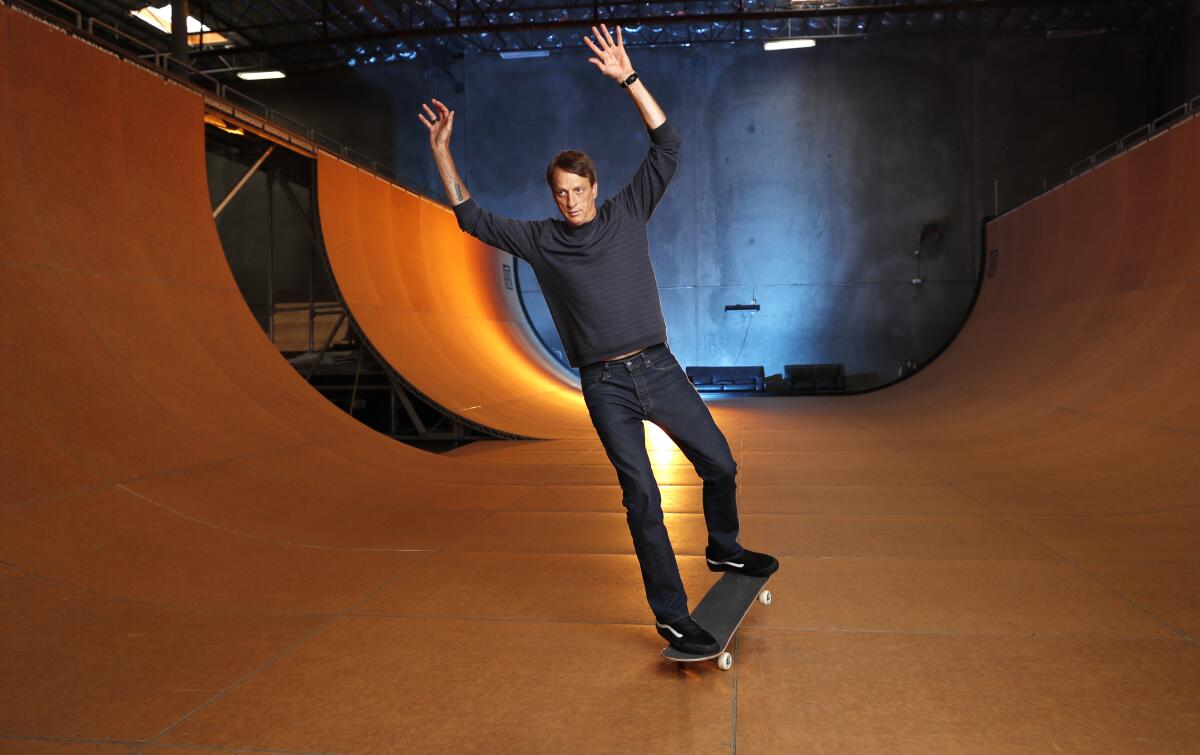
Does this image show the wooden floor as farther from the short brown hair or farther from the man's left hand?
the man's left hand

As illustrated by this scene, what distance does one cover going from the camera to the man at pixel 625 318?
2.28 metres

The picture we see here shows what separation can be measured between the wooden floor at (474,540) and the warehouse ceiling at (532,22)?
7.18 m

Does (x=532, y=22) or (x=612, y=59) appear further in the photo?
(x=532, y=22)

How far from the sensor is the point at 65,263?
4.96 metres

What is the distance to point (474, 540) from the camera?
13.3 feet

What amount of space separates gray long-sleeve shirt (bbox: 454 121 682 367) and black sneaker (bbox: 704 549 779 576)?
77cm

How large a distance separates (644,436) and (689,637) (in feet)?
1.82

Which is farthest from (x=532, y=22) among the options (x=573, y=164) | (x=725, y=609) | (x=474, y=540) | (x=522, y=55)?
(x=725, y=609)

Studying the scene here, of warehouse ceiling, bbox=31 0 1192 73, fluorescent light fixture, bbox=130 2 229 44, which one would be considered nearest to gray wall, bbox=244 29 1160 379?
warehouse ceiling, bbox=31 0 1192 73

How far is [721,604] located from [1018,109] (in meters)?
15.3

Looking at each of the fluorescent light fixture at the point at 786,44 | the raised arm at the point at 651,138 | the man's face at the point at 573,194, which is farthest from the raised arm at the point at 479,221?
the fluorescent light fixture at the point at 786,44

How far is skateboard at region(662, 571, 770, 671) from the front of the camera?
2268mm

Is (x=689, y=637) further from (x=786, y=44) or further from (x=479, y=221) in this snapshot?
(x=786, y=44)

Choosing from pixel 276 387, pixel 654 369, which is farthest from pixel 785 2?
pixel 654 369
